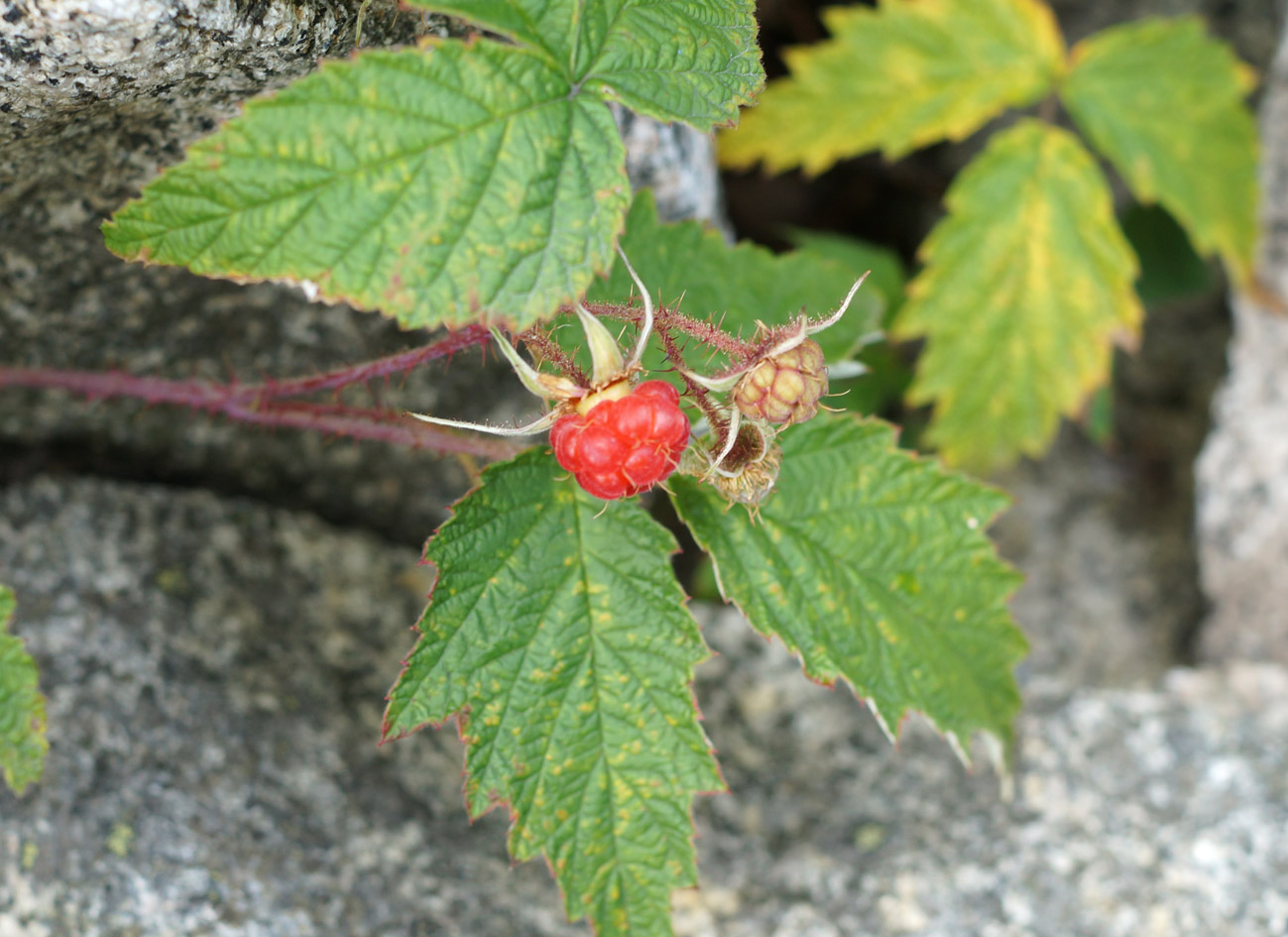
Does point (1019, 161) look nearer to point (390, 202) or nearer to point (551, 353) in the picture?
point (551, 353)

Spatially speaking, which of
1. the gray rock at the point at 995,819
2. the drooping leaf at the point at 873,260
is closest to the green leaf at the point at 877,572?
the gray rock at the point at 995,819

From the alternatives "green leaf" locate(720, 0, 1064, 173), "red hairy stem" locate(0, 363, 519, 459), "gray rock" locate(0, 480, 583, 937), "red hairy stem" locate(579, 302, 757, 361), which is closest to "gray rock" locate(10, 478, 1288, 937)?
"gray rock" locate(0, 480, 583, 937)

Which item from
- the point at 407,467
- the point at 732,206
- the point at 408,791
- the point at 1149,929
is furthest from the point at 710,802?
the point at 732,206

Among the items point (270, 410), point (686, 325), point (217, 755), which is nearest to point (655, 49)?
point (686, 325)

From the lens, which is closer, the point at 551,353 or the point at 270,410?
the point at 551,353

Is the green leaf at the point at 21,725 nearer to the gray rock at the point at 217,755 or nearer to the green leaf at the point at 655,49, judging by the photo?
the gray rock at the point at 217,755
